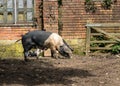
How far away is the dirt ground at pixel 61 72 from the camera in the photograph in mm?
9719

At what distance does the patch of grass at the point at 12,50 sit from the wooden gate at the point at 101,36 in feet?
8.41

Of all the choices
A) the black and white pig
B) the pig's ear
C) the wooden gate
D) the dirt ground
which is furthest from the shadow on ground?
the wooden gate

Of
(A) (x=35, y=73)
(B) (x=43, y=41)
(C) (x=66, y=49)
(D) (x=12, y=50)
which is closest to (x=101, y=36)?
(C) (x=66, y=49)

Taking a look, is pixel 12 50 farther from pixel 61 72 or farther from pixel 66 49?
pixel 61 72

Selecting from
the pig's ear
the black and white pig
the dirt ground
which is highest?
the black and white pig

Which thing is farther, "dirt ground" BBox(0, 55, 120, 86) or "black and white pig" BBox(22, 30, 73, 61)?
"black and white pig" BBox(22, 30, 73, 61)

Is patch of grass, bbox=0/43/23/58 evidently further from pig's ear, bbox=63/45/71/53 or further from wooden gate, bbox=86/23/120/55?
wooden gate, bbox=86/23/120/55

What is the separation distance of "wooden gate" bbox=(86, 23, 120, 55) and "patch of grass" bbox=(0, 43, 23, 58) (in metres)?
2.56

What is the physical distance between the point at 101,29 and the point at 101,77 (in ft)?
17.4

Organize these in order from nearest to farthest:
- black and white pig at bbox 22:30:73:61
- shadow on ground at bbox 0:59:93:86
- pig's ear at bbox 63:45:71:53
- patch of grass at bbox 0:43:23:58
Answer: shadow on ground at bbox 0:59:93:86 < black and white pig at bbox 22:30:73:61 < pig's ear at bbox 63:45:71:53 < patch of grass at bbox 0:43:23:58

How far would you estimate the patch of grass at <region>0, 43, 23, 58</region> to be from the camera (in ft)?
50.6

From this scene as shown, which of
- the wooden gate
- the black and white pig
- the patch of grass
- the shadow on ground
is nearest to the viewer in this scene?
the shadow on ground

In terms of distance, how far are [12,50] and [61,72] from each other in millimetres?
4627

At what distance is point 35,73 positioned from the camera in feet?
35.3
